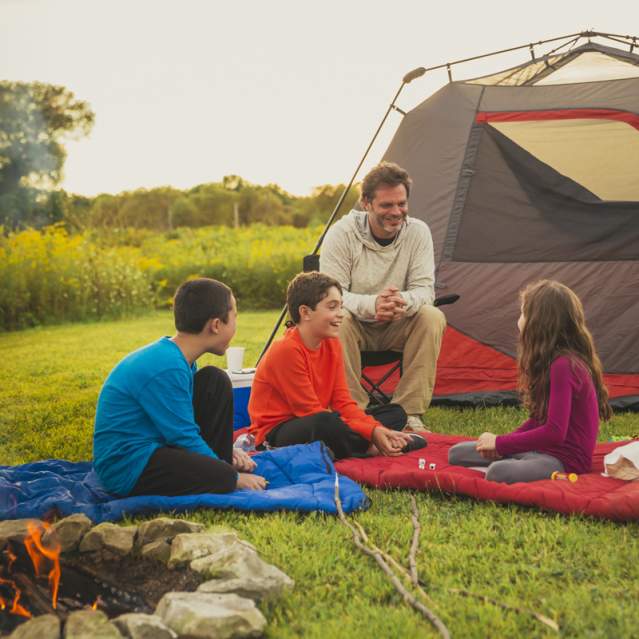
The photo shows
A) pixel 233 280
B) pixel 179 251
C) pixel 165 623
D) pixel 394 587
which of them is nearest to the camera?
pixel 165 623

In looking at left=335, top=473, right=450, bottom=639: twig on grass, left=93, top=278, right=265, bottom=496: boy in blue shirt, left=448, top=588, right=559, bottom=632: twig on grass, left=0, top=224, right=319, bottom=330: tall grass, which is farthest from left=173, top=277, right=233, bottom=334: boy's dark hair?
left=0, top=224, right=319, bottom=330: tall grass

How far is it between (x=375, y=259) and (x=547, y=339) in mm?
1509

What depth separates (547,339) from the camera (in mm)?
2951

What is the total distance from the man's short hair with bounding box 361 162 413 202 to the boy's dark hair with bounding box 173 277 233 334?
1.49 m

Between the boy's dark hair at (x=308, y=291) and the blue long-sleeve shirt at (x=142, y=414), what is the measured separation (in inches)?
33.6

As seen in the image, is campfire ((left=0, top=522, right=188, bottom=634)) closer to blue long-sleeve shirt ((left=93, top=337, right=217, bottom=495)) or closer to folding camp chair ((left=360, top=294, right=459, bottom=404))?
blue long-sleeve shirt ((left=93, top=337, right=217, bottom=495))

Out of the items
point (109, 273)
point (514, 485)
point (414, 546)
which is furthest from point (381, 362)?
point (109, 273)

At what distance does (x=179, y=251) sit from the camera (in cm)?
1471

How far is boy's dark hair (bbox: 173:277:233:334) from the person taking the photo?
285 centimetres

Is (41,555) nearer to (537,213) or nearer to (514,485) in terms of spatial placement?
(514,485)

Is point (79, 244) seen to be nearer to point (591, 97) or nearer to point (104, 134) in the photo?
point (104, 134)

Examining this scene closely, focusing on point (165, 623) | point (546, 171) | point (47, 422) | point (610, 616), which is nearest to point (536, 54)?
point (546, 171)

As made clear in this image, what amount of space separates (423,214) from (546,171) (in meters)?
0.72

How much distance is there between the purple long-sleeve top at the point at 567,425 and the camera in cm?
287
